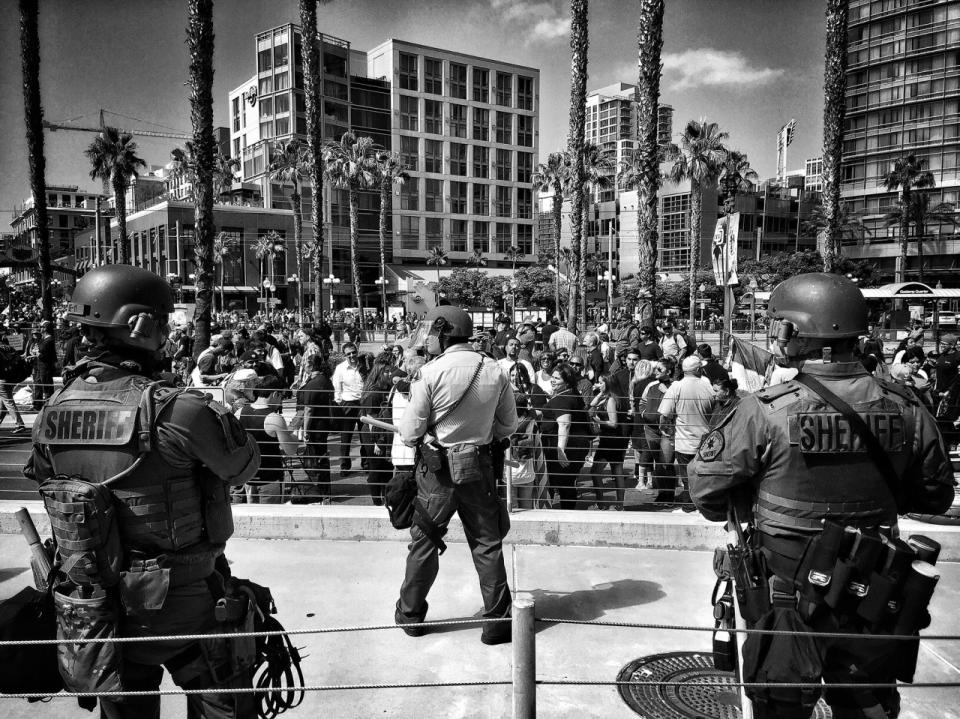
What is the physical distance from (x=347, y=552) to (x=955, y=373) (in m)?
9.69

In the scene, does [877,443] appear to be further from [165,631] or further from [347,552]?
[347,552]

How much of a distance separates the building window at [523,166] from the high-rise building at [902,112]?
111ft

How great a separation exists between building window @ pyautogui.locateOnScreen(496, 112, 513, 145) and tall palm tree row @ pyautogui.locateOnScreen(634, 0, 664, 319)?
226ft

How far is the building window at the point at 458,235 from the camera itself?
265 feet

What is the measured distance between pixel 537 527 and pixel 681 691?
7.57ft

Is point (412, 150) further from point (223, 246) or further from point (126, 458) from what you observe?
point (126, 458)

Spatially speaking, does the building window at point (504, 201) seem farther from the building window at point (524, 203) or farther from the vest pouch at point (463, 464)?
the vest pouch at point (463, 464)

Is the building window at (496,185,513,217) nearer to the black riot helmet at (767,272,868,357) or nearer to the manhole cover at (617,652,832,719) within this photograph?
the manhole cover at (617,652,832,719)

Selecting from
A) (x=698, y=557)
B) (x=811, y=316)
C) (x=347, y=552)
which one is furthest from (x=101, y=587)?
(x=698, y=557)

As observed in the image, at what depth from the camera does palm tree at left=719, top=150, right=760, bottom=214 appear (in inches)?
1794

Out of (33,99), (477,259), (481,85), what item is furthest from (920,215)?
(33,99)

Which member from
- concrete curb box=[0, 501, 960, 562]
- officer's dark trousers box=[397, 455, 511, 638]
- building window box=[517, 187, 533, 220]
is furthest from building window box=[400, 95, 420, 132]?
officer's dark trousers box=[397, 455, 511, 638]

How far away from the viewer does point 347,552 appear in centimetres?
604

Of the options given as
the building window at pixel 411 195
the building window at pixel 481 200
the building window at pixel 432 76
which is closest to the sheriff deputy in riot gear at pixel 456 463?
the building window at pixel 411 195
